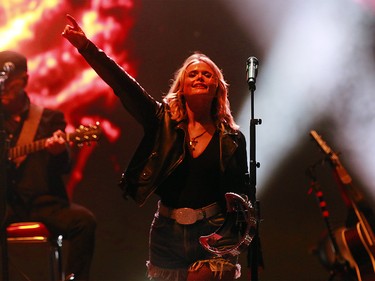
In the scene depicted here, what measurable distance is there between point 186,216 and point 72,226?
1.86 meters

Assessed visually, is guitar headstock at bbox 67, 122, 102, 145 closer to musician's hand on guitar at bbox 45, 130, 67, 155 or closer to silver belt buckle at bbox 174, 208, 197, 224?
musician's hand on guitar at bbox 45, 130, 67, 155

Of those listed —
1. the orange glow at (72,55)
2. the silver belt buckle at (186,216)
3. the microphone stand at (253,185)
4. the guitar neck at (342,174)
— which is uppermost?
the orange glow at (72,55)

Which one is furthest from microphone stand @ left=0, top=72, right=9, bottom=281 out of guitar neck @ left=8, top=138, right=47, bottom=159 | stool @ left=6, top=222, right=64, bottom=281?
guitar neck @ left=8, top=138, right=47, bottom=159

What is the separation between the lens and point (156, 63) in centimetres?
533

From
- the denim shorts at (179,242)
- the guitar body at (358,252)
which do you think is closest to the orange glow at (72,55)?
the guitar body at (358,252)

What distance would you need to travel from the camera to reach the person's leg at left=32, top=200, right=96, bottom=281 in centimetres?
452

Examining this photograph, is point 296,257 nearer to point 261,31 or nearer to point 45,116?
point 261,31

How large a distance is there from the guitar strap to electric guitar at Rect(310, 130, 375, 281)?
2053 millimetres

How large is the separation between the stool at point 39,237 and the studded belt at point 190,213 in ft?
5.26

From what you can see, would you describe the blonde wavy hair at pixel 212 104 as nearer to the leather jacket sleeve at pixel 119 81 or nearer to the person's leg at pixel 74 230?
the leather jacket sleeve at pixel 119 81

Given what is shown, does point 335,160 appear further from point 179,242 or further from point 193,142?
point 179,242

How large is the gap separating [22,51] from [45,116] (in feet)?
2.67

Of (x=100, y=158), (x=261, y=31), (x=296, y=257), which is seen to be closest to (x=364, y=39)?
(x=261, y=31)

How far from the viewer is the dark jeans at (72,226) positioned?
4.52 m
